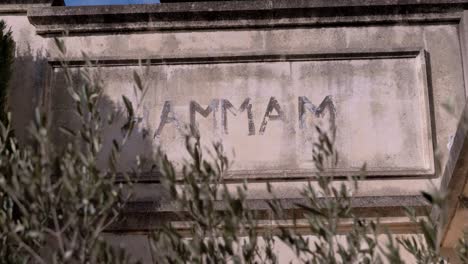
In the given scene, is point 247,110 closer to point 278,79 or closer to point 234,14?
point 278,79

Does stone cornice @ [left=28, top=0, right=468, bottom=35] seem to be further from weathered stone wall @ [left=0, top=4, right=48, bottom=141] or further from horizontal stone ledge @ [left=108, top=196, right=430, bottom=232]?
horizontal stone ledge @ [left=108, top=196, right=430, bottom=232]

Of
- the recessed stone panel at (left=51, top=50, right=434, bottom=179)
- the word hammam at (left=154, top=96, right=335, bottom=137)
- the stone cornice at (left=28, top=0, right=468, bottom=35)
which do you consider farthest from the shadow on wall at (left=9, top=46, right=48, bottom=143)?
the word hammam at (left=154, top=96, right=335, bottom=137)

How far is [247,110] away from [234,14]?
1.24 meters

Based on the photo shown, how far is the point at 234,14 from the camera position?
11508mm

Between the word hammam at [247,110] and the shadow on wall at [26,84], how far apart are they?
1.52m

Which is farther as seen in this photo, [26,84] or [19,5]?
[19,5]

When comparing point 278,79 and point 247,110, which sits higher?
point 278,79

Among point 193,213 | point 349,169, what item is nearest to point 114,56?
point 349,169

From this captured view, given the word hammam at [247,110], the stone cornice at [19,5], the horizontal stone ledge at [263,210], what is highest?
the stone cornice at [19,5]

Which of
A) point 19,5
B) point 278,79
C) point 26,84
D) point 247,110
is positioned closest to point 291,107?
point 278,79

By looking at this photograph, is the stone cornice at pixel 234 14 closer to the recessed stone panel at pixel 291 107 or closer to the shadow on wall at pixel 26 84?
the shadow on wall at pixel 26 84

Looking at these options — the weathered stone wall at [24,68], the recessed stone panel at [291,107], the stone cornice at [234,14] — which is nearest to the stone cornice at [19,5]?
the weathered stone wall at [24,68]

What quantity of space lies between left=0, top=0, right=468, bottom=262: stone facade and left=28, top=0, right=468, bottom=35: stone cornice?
0.01m

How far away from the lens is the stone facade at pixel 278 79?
424 inches
